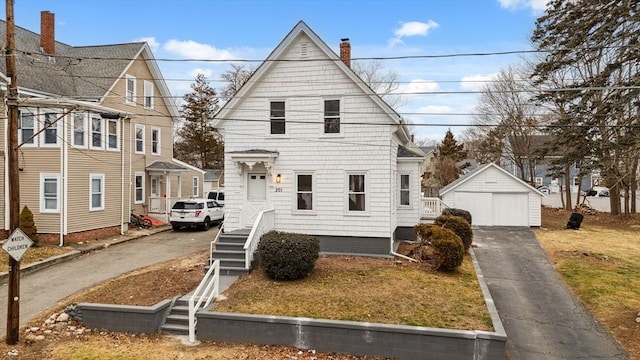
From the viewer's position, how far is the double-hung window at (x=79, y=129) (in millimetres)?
19388

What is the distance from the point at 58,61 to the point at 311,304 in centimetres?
2146

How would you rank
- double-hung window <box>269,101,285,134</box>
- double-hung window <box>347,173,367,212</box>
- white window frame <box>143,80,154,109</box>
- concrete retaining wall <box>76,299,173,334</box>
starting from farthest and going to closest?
white window frame <box>143,80,154,109</box> < double-hung window <box>269,101,285,134</box> < double-hung window <box>347,173,367,212</box> < concrete retaining wall <box>76,299,173,334</box>

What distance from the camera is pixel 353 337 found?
8.80m

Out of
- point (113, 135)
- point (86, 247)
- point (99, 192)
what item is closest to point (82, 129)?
point (113, 135)

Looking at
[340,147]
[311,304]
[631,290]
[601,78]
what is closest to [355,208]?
[340,147]

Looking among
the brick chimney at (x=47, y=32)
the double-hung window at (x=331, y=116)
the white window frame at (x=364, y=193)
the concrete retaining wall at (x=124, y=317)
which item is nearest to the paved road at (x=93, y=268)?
the concrete retaining wall at (x=124, y=317)

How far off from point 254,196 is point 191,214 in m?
7.76

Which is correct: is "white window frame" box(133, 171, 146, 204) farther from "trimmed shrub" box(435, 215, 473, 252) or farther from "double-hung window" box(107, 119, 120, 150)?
"trimmed shrub" box(435, 215, 473, 252)

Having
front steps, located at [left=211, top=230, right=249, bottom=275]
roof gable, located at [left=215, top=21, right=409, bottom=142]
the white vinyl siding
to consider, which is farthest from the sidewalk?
roof gable, located at [left=215, top=21, right=409, bottom=142]

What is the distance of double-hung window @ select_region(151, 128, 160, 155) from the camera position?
84.8 ft

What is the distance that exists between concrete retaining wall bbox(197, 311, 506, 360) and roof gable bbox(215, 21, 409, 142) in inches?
334

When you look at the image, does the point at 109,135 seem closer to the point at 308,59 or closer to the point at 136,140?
the point at 136,140

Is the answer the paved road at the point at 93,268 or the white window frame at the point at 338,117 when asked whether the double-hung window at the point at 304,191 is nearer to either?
the white window frame at the point at 338,117

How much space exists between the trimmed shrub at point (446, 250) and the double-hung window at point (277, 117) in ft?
23.1
